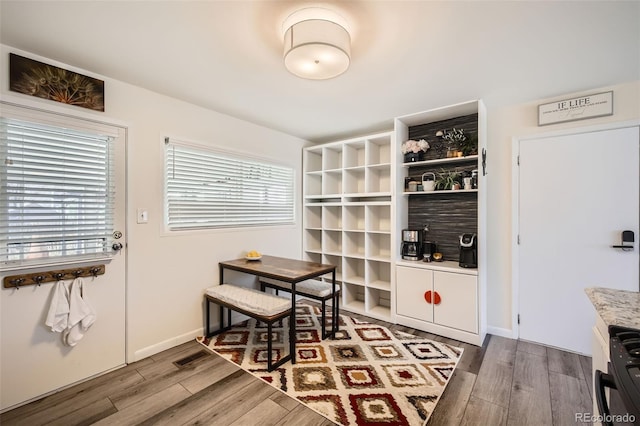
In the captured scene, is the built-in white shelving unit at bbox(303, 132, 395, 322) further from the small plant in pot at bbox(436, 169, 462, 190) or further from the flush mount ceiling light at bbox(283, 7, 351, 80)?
the flush mount ceiling light at bbox(283, 7, 351, 80)

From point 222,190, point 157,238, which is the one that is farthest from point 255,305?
point 222,190

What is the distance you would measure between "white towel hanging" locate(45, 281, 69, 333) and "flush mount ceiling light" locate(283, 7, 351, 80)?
2267 mm

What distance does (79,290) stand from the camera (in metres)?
2.07

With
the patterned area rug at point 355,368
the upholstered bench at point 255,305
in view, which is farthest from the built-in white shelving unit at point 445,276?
the upholstered bench at point 255,305

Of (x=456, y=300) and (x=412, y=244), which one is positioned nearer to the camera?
(x=456, y=300)

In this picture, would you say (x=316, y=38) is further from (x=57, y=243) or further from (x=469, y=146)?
(x=57, y=243)

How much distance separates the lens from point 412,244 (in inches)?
124

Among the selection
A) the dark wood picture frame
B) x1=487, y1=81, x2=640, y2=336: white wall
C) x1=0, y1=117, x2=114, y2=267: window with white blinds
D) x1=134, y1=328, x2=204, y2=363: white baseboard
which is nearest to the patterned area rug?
x1=134, y1=328, x2=204, y2=363: white baseboard

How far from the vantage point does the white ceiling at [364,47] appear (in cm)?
151

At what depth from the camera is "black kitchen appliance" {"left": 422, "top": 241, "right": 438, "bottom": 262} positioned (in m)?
3.10

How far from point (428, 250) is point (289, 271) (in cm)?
166

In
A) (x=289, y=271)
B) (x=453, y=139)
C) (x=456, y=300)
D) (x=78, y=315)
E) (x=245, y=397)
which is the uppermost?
(x=453, y=139)

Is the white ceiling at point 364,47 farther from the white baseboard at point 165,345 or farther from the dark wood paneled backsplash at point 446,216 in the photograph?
the white baseboard at point 165,345

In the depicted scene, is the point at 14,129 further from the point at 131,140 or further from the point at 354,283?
the point at 354,283
